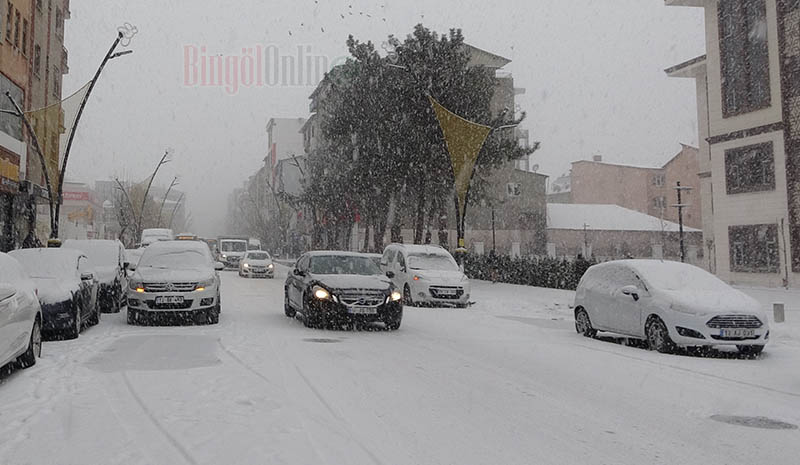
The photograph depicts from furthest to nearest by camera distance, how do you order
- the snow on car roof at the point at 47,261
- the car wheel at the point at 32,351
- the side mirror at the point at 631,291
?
the snow on car roof at the point at 47,261
the side mirror at the point at 631,291
the car wheel at the point at 32,351

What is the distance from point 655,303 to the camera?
11.2 metres

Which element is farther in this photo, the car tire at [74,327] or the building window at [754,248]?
the building window at [754,248]

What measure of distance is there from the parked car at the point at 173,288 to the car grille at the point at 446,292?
6.69m

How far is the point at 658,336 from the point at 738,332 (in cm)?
113

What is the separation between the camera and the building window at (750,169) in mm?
29609

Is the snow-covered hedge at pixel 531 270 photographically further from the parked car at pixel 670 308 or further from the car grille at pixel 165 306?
the car grille at pixel 165 306

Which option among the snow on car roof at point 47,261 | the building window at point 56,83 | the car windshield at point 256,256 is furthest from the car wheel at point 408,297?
the building window at point 56,83

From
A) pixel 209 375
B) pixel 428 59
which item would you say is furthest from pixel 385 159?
pixel 209 375

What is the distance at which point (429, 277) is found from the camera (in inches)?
774

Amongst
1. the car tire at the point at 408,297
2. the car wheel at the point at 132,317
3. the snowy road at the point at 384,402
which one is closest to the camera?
the snowy road at the point at 384,402

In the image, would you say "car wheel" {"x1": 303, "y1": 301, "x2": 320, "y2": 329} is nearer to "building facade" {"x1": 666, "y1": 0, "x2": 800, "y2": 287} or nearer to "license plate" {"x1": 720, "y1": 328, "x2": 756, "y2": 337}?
"license plate" {"x1": 720, "y1": 328, "x2": 756, "y2": 337}

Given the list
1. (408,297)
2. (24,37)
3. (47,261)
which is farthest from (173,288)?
(24,37)

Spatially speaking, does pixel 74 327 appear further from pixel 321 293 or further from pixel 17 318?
pixel 321 293

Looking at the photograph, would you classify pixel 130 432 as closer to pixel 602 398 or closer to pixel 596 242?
pixel 602 398
